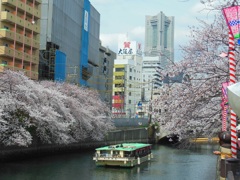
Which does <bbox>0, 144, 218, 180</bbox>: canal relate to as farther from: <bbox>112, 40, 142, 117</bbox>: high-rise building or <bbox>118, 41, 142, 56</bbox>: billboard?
<bbox>118, 41, 142, 56</bbox>: billboard

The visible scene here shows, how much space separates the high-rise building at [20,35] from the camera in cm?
3984

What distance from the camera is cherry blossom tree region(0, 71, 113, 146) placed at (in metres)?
25.2

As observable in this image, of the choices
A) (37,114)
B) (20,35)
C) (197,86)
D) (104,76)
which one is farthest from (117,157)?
(104,76)

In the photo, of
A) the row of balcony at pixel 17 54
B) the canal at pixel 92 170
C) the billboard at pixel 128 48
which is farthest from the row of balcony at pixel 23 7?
the billboard at pixel 128 48

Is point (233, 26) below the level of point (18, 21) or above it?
below

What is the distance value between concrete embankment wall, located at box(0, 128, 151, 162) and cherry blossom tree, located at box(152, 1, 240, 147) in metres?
15.3

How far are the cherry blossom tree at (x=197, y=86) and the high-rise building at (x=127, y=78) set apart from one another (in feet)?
212

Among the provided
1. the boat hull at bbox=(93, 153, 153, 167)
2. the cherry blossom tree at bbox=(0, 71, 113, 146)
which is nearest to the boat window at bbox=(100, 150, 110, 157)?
the boat hull at bbox=(93, 153, 153, 167)

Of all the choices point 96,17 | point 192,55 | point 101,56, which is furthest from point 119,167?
point 101,56

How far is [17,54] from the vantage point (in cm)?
4141

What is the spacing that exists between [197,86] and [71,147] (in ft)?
83.8

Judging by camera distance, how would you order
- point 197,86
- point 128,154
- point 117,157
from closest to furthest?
point 197,86
point 117,157
point 128,154

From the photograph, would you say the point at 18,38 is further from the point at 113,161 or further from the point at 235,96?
the point at 235,96

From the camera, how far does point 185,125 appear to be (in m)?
14.5
